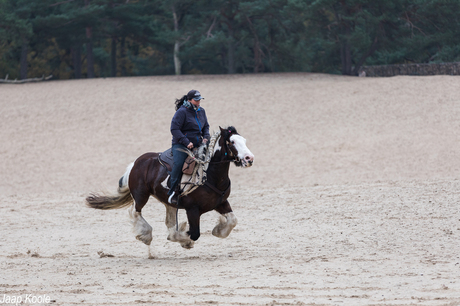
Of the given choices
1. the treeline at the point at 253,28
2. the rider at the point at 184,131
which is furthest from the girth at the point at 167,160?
the treeline at the point at 253,28

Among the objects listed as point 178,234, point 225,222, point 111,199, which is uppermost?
point 111,199

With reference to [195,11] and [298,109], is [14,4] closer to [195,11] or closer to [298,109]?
[195,11]

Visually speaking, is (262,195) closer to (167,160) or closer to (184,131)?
(167,160)

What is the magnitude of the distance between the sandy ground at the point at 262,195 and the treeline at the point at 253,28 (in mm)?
2445

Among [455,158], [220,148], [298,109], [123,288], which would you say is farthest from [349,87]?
[123,288]

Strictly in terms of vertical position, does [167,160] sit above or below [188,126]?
below

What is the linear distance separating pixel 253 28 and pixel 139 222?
24.3m

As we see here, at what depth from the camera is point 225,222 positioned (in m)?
7.60

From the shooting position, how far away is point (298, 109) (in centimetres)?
2416

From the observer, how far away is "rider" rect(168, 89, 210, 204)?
7449 mm

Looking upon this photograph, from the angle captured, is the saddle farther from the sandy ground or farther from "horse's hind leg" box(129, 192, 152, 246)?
the sandy ground

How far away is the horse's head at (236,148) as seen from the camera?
22.0ft

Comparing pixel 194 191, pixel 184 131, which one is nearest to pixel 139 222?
pixel 194 191

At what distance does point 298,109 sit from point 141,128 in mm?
7055
